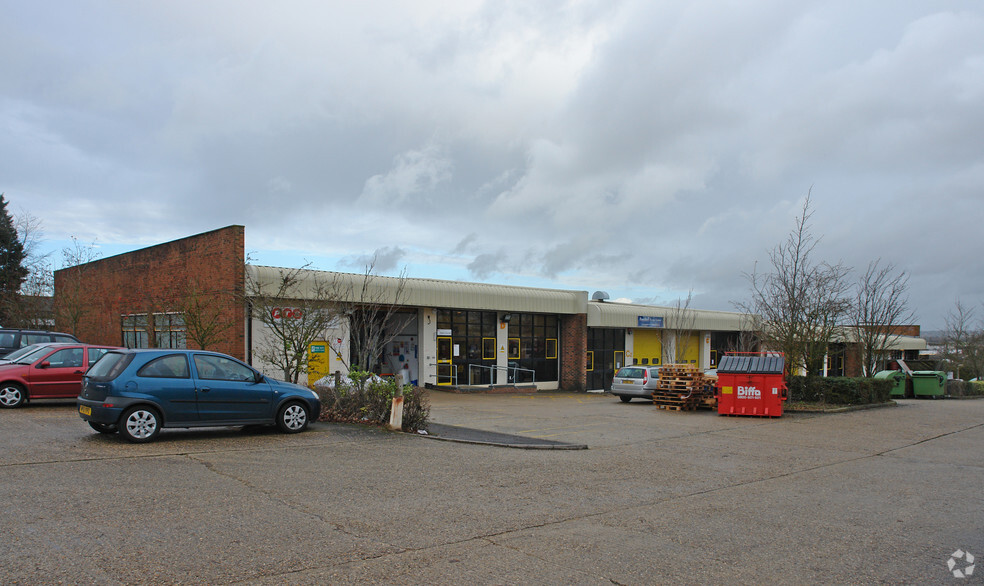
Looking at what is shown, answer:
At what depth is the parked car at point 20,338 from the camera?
60.0 ft

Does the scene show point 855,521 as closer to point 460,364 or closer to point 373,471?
point 373,471

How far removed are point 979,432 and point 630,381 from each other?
36.4 ft

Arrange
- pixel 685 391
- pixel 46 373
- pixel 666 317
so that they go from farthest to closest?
pixel 666 317 < pixel 685 391 < pixel 46 373

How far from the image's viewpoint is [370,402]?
14.0 metres

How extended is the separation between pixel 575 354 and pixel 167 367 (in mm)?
23639

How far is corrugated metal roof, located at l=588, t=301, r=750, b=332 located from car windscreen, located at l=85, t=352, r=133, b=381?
24490 millimetres

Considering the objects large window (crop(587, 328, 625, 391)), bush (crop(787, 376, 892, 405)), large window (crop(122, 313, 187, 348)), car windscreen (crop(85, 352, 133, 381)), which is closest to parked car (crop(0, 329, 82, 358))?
large window (crop(122, 313, 187, 348))

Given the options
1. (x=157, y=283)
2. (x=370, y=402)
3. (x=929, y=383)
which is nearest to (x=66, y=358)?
(x=370, y=402)

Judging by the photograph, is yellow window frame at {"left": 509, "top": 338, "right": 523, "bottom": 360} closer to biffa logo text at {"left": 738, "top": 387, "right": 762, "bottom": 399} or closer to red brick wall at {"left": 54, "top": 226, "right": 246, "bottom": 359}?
red brick wall at {"left": 54, "top": 226, "right": 246, "bottom": 359}

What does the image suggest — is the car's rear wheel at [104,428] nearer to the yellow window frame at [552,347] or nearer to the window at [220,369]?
the window at [220,369]

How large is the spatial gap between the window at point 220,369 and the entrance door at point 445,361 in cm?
1641

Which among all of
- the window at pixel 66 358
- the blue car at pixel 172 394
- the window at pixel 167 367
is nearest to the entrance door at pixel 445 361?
the window at pixel 66 358

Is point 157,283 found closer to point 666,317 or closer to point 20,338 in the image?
point 20,338

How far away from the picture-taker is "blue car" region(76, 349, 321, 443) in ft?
34.5
